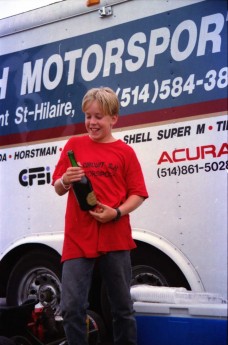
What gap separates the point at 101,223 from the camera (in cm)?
371

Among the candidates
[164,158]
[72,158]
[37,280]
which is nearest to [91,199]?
[72,158]

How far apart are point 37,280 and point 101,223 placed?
5.92ft

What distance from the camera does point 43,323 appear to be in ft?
14.9

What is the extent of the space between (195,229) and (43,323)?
1335 mm

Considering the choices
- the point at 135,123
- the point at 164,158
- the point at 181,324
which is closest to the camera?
the point at 181,324

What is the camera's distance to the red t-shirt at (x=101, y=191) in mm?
3697

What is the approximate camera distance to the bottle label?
358 cm

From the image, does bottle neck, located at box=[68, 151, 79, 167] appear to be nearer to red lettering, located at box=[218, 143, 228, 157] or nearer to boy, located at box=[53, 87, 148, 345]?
boy, located at box=[53, 87, 148, 345]

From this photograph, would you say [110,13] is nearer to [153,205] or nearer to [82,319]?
[153,205]

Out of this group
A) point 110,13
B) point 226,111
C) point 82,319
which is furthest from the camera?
point 110,13

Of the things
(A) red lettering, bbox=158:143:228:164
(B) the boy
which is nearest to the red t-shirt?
(B) the boy

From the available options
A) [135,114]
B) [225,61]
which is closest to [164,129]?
[135,114]

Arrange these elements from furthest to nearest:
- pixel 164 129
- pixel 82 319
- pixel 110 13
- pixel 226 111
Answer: pixel 110 13
pixel 164 129
pixel 226 111
pixel 82 319

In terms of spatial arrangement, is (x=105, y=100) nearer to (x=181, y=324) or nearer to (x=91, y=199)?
(x=91, y=199)
